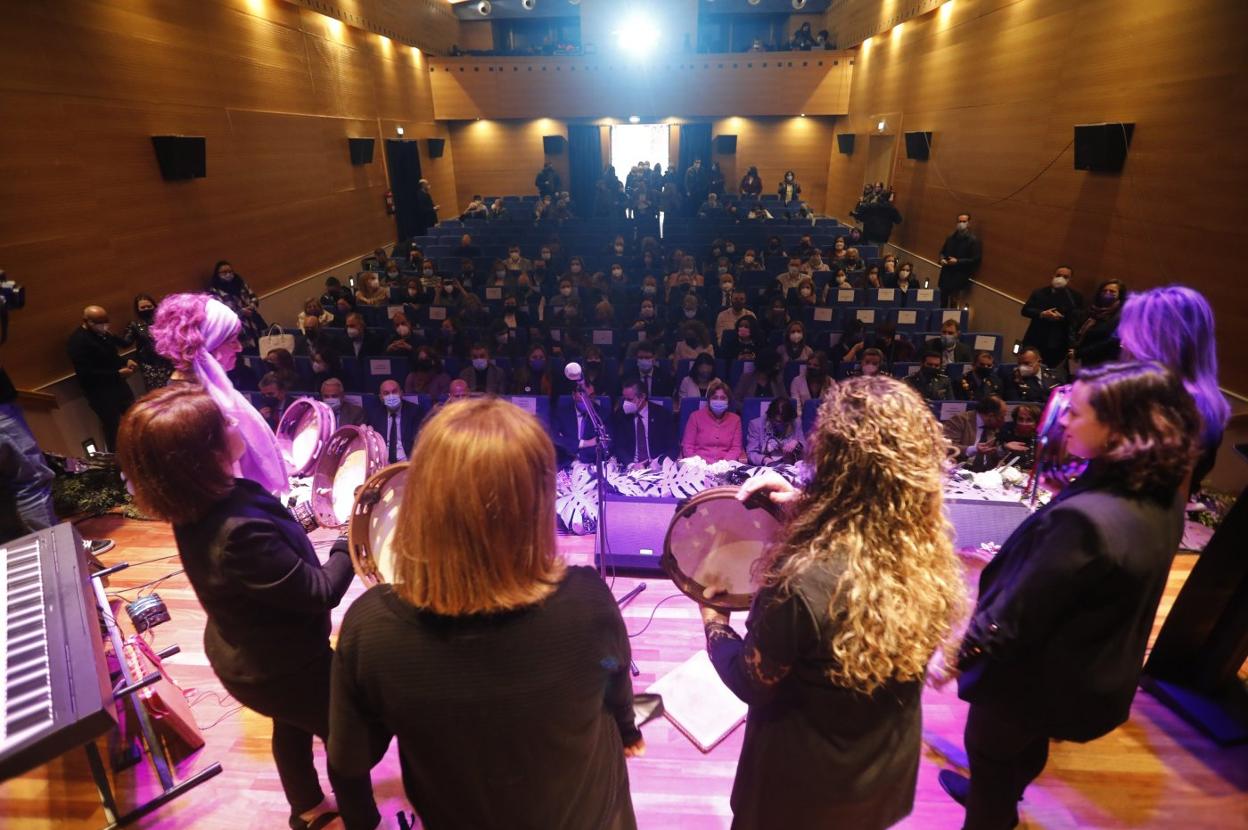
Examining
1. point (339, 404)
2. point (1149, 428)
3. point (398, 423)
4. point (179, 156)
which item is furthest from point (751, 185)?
point (1149, 428)

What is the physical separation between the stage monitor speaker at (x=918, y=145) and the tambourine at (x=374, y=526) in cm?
1163

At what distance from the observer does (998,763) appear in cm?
185

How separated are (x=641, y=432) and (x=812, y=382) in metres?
1.53

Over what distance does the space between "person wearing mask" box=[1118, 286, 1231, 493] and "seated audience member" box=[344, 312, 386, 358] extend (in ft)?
21.2

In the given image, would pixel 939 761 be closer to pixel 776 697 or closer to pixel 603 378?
pixel 776 697

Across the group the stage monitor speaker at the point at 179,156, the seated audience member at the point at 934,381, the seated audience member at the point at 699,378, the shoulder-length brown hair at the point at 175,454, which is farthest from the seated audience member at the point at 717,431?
the stage monitor speaker at the point at 179,156

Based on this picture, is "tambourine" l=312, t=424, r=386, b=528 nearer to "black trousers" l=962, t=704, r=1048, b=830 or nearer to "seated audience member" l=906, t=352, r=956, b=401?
"black trousers" l=962, t=704, r=1048, b=830

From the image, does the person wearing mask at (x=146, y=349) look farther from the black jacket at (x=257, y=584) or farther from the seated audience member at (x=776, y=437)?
the seated audience member at (x=776, y=437)

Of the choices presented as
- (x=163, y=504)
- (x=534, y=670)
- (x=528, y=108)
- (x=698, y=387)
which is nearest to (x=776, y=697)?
(x=534, y=670)

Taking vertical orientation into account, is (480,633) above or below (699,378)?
above

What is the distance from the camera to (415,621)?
3.36 feet

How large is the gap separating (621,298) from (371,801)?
23.0 feet

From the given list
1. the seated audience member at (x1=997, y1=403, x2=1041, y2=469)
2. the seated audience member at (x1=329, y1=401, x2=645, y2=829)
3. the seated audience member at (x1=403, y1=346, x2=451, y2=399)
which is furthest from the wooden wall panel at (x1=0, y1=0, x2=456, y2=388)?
the seated audience member at (x1=997, y1=403, x2=1041, y2=469)

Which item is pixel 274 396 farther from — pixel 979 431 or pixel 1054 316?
pixel 1054 316
